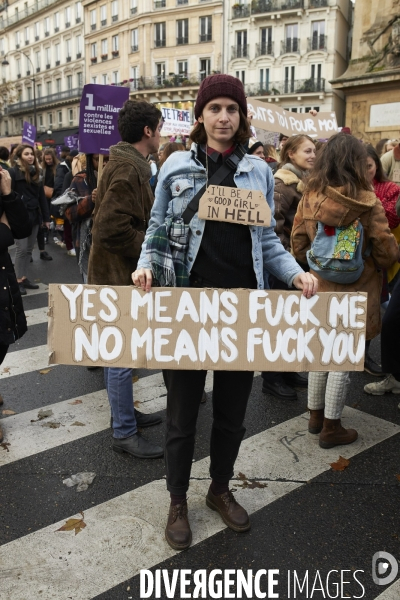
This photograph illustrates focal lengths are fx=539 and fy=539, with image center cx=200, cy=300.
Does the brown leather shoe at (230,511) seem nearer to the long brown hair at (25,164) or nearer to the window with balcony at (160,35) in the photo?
the long brown hair at (25,164)

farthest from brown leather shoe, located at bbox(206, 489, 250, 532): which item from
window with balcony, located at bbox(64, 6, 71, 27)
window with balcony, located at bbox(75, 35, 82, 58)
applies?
window with balcony, located at bbox(64, 6, 71, 27)

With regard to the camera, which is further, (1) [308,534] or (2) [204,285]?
(1) [308,534]

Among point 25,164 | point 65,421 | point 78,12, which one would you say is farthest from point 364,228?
point 78,12

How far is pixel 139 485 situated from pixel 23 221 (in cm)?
185

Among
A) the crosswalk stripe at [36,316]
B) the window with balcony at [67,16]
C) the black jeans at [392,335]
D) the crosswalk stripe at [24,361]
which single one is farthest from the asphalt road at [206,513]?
the window with balcony at [67,16]

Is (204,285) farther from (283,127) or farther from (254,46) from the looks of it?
(254,46)

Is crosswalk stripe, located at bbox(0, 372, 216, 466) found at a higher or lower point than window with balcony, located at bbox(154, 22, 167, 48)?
lower

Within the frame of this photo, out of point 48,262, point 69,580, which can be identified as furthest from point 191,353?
point 48,262

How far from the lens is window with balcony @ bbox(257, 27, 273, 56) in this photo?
45219 mm

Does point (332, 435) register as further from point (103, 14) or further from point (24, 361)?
point (103, 14)

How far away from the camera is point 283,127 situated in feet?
24.8

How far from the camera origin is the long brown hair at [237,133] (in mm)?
2410

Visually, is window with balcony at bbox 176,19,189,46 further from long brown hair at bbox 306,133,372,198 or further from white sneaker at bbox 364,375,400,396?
long brown hair at bbox 306,133,372,198

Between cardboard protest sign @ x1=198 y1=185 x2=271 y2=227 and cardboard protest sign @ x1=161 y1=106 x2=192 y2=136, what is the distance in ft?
34.3
